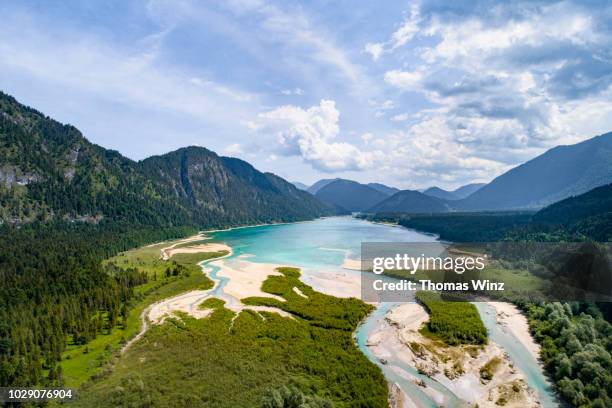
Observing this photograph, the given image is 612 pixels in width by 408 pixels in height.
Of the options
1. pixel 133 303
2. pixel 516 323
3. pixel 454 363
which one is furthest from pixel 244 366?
pixel 516 323

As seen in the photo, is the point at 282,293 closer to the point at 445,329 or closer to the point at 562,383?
the point at 445,329

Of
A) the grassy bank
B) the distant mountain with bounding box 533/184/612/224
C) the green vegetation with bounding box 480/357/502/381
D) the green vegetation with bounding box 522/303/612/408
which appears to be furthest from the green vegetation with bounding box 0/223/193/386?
the distant mountain with bounding box 533/184/612/224

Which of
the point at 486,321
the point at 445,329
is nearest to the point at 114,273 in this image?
the point at 445,329

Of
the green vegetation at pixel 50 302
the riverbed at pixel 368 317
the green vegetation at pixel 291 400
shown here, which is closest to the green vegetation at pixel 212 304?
the riverbed at pixel 368 317

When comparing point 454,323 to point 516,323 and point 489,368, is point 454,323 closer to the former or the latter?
point 516,323

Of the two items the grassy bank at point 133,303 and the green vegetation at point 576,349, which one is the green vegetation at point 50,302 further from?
the green vegetation at point 576,349
